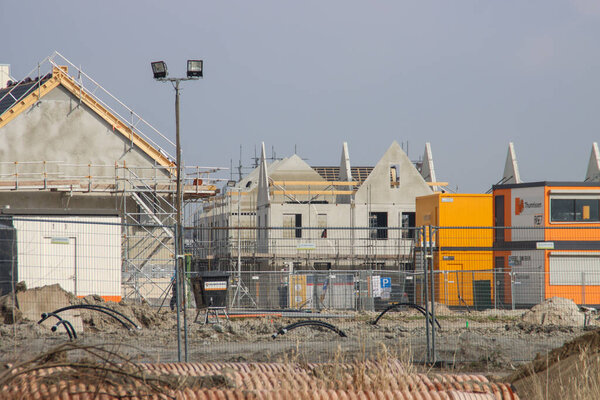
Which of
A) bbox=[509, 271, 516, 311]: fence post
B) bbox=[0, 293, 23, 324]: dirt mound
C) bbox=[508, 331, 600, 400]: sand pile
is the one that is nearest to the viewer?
bbox=[508, 331, 600, 400]: sand pile

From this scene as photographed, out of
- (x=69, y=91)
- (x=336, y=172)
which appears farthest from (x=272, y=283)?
(x=336, y=172)

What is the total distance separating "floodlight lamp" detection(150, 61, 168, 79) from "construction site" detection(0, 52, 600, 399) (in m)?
5.39

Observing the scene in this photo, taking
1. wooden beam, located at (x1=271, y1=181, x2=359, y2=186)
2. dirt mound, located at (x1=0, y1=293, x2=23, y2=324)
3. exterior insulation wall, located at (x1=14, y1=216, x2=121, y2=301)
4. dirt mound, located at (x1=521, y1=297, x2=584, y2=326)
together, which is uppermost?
wooden beam, located at (x1=271, y1=181, x2=359, y2=186)

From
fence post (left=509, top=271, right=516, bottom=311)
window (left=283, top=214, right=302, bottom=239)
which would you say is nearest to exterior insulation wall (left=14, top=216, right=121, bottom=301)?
fence post (left=509, top=271, right=516, bottom=311)

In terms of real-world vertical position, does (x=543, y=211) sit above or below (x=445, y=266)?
above

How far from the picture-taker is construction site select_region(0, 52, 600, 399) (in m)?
7.71

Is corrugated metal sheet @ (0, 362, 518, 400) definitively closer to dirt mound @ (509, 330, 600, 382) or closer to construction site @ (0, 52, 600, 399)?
construction site @ (0, 52, 600, 399)

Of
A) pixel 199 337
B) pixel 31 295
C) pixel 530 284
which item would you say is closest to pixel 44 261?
pixel 31 295

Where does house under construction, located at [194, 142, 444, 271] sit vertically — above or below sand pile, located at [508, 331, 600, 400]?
above

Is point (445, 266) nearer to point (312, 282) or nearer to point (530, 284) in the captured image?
point (530, 284)

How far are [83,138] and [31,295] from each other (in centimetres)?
2470

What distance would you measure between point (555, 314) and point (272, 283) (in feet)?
27.6

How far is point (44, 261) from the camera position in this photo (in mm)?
18156

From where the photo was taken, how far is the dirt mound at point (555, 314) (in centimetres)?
2164
